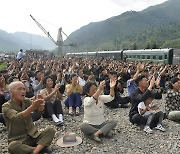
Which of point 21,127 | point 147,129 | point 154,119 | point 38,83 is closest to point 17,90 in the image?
point 21,127

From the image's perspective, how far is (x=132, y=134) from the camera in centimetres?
673

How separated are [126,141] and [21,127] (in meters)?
2.66

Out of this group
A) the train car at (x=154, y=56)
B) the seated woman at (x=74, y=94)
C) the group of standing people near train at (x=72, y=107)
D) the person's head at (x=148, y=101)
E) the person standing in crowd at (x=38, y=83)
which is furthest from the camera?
the train car at (x=154, y=56)

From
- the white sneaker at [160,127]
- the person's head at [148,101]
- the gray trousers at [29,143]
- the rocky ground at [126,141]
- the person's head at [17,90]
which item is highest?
the person's head at [17,90]

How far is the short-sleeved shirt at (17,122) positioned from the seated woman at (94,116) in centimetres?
147

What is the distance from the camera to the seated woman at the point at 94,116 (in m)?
6.13

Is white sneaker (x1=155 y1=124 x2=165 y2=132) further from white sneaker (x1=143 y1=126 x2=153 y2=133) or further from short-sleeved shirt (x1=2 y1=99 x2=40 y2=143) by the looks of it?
short-sleeved shirt (x1=2 y1=99 x2=40 y2=143)

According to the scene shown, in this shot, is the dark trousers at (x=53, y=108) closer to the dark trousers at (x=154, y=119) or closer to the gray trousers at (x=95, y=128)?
the gray trousers at (x=95, y=128)

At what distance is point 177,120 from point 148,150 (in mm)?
2359

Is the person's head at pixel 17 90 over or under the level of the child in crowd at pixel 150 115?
over

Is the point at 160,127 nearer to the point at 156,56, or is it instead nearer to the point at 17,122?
the point at 17,122

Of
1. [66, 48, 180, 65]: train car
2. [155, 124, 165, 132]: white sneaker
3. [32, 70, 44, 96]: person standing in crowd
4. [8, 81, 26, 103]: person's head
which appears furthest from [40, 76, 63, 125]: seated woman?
[66, 48, 180, 65]: train car

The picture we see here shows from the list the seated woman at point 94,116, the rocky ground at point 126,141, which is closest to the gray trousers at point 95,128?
the seated woman at point 94,116

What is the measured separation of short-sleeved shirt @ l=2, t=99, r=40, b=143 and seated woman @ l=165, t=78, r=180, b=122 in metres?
4.43
